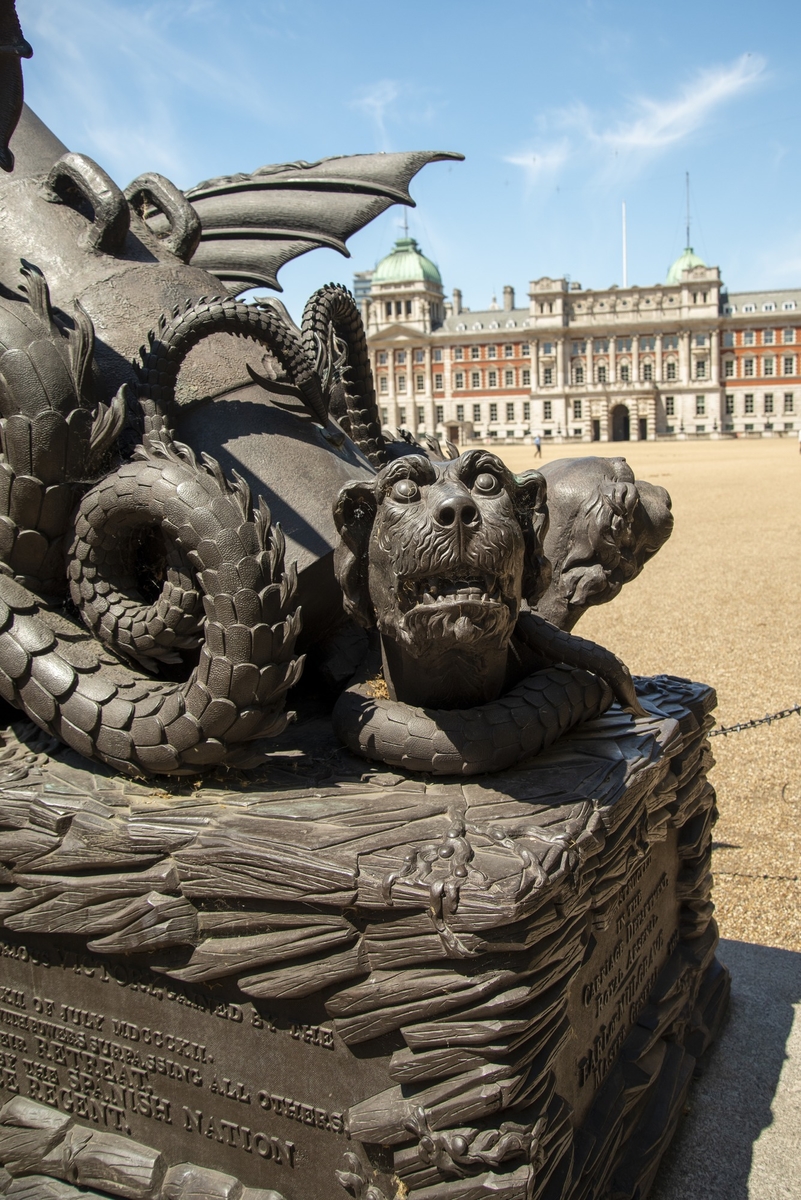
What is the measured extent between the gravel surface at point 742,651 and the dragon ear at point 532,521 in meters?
2.34

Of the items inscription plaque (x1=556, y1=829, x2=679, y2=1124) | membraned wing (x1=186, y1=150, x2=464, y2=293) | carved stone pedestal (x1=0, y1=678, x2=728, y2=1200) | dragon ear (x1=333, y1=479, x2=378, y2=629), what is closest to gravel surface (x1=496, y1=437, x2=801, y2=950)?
inscription plaque (x1=556, y1=829, x2=679, y2=1124)

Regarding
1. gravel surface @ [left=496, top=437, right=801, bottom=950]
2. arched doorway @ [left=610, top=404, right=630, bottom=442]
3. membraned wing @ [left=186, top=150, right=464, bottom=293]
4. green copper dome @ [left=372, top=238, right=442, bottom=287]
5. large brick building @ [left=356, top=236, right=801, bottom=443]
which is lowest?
gravel surface @ [left=496, top=437, right=801, bottom=950]

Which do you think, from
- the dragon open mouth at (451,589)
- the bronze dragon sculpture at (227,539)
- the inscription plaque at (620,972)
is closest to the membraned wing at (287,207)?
the bronze dragon sculpture at (227,539)

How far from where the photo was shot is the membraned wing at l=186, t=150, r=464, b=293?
3656mm

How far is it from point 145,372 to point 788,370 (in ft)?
195

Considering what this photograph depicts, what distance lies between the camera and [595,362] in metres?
57.9

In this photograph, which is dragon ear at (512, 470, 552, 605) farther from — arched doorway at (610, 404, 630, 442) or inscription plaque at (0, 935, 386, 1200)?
arched doorway at (610, 404, 630, 442)

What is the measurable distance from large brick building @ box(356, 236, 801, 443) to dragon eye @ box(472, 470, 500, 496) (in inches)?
2090

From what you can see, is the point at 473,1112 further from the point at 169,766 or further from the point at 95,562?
the point at 95,562

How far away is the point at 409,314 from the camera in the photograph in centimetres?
5953

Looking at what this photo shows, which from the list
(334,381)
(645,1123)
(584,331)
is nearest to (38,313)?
(334,381)

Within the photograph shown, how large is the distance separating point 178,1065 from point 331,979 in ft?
1.70

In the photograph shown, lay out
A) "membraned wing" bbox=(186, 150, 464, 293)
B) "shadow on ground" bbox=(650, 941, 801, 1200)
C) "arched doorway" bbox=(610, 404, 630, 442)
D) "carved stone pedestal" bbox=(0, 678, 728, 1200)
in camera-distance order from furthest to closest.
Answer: "arched doorway" bbox=(610, 404, 630, 442)
"membraned wing" bbox=(186, 150, 464, 293)
"shadow on ground" bbox=(650, 941, 801, 1200)
"carved stone pedestal" bbox=(0, 678, 728, 1200)

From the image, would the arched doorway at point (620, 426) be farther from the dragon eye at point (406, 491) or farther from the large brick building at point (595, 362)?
the dragon eye at point (406, 491)
